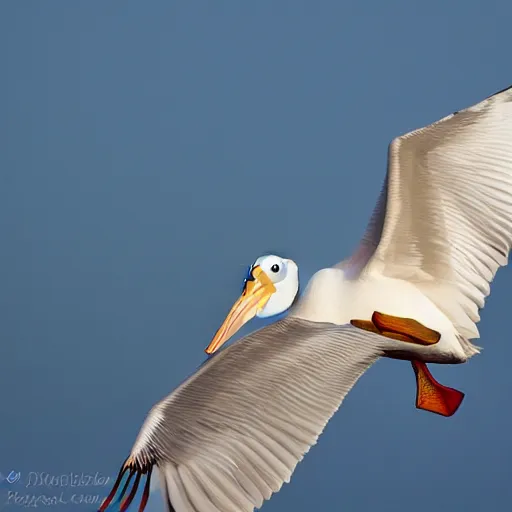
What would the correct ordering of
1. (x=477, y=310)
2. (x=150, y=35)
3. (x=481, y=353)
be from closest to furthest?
(x=477, y=310) < (x=481, y=353) < (x=150, y=35)

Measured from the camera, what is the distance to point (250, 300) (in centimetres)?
180

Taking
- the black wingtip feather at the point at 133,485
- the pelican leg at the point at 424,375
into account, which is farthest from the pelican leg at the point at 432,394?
the black wingtip feather at the point at 133,485

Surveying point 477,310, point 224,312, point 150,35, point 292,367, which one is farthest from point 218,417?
point 150,35

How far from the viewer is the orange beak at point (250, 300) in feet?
5.87

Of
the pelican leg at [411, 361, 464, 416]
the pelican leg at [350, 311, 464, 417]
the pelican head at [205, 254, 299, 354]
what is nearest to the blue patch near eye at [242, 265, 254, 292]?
the pelican head at [205, 254, 299, 354]

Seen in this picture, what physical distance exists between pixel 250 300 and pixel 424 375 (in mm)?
379

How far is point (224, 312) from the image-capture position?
189cm

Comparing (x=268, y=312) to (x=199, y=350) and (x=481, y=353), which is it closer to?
(x=199, y=350)

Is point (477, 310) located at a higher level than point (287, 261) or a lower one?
lower

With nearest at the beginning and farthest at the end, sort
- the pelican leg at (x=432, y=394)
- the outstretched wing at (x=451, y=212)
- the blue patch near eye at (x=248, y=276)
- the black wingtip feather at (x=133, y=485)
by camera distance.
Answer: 1. the black wingtip feather at (x=133, y=485)
2. the outstretched wing at (x=451, y=212)
3. the blue patch near eye at (x=248, y=276)
4. the pelican leg at (x=432, y=394)

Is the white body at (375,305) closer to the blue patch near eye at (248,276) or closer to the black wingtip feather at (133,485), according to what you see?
the blue patch near eye at (248,276)

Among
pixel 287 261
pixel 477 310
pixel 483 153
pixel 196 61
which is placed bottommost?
pixel 477 310

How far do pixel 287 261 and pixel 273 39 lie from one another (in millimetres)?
571

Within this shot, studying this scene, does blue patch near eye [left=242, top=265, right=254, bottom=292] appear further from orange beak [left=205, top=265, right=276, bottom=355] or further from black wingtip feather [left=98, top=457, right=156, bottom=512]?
black wingtip feather [left=98, top=457, right=156, bottom=512]
